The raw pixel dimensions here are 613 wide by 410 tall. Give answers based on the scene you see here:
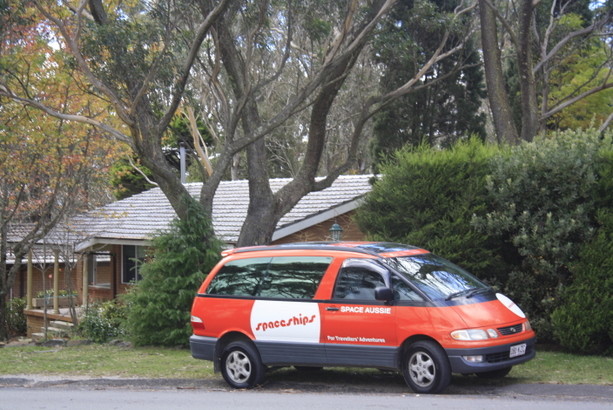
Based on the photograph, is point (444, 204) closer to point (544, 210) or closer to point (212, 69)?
point (544, 210)

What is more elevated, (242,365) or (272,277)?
(272,277)

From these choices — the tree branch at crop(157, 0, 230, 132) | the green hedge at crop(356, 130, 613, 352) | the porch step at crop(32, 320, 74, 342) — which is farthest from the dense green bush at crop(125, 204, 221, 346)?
the porch step at crop(32, 320, 74, 342)

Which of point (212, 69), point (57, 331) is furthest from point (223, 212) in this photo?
Result: point (212, 69)

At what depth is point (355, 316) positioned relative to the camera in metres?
9.51

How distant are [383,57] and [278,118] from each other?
510 cm

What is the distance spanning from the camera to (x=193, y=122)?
2884 centimetres

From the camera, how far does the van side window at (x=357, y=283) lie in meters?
9.55

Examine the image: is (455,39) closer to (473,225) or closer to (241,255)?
(473,225)

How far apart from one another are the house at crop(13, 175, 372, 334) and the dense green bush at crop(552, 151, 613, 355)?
22.6ft

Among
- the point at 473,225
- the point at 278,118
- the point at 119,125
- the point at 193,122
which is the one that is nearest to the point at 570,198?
the point at 473,225

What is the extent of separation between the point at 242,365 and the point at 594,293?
5.32 m

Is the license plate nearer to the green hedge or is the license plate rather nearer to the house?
the green hedge

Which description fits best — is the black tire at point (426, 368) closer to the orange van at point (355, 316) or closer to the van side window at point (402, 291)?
the orange van at point (355, 316)

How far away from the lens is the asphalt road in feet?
28.1
